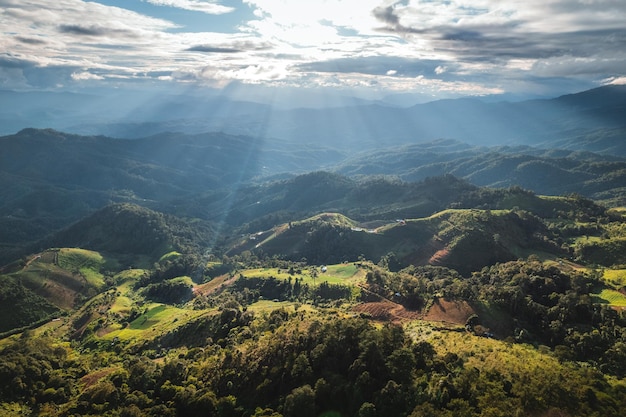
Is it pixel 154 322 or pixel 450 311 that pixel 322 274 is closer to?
pixel 154 322

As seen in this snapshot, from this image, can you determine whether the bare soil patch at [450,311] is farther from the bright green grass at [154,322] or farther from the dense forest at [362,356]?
the bright green grass at [154,322]

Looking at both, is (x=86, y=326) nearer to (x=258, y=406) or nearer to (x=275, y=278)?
(x=275, y=278)

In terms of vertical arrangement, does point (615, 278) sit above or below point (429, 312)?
above

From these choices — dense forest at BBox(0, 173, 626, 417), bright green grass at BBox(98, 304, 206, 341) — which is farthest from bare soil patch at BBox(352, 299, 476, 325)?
bright green grass at BBox(98, 304, 206, 341)

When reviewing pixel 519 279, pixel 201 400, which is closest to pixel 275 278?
pixel 519 279

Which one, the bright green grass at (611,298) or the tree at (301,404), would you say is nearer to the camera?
the tree at (301,404)

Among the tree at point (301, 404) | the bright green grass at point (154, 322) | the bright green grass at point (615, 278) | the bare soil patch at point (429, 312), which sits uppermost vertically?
the tree at point (301, 404)

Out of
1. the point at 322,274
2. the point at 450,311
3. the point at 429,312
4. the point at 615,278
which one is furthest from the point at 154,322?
the point at 615,278

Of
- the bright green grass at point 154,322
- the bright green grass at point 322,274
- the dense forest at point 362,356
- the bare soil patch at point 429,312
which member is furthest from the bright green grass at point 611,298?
the bright green grass at point 154,322

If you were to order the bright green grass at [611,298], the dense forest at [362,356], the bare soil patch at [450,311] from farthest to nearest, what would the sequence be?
the bright green grass at [611,298]
the bare soil patch at [450,311]
the dense forest at [362,356]
